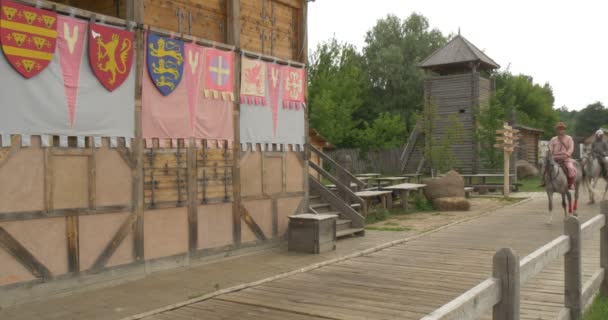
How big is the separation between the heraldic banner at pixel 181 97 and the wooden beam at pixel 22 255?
2.34 meters

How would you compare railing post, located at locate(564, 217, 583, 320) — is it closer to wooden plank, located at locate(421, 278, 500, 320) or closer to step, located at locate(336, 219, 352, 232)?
wooden plank, located at locate(421, 278, 500, 320)

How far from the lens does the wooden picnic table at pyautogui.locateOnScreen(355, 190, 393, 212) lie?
15.1 m

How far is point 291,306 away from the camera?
6629 mm

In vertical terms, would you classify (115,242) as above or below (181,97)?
below

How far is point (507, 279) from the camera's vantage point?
3928 mm

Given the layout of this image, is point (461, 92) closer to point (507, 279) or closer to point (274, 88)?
point (274, 88)

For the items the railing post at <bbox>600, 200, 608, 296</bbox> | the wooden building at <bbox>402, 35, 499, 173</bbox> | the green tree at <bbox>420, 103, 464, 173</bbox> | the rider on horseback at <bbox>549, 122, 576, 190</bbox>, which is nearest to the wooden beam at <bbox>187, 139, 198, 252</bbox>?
the railing post at <bbox>600, 200, 608, 296</bbox>

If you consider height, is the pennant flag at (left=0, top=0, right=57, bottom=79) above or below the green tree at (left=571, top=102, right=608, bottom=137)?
below

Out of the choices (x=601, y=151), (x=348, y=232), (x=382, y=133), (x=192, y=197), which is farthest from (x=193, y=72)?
(x=382, y=133)

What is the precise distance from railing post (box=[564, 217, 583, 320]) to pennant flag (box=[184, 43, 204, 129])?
18.9 feet

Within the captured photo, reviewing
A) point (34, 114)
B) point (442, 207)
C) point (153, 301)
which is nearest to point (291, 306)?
point (153, 301)

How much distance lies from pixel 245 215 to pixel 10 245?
432 centimetres

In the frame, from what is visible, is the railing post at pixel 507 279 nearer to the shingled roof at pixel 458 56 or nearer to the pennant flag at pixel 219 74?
the pennant flag at pixel 219 74

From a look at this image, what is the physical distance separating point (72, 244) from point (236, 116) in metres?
3.81
